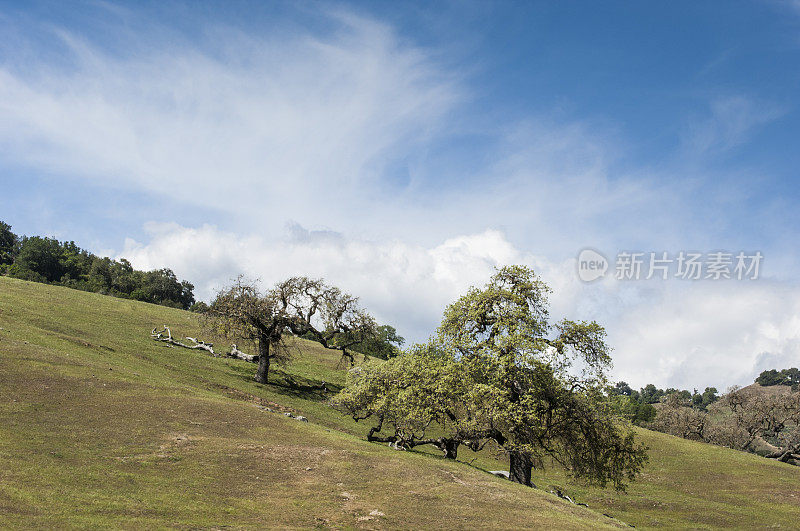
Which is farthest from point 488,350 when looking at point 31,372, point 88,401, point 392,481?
point 31,372

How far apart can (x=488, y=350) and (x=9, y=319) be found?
46.9 m

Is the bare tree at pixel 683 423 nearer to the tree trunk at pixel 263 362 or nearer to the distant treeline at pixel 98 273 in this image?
the tree trunk at pixel 263 362

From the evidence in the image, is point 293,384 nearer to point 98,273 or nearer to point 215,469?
point 215,469

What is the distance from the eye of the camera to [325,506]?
20.2 metres

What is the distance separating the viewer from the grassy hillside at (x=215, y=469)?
18547 mm

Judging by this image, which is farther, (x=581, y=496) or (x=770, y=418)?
(x=770, y=418)

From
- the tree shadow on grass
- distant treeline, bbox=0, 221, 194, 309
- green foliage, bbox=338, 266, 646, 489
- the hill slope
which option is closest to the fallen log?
the tree shadow on grass

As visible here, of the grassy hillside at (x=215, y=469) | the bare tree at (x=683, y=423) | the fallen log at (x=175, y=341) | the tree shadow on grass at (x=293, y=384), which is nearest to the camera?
the grassy hillside at (x=215, y=469)

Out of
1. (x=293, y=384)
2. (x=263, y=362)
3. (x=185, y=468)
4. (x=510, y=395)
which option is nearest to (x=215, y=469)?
(x=185, y=468)

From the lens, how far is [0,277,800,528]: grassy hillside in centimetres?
1855

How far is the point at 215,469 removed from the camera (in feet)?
75.7

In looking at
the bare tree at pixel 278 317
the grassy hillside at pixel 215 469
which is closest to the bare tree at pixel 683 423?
the grassy hillside at pixel 215 469

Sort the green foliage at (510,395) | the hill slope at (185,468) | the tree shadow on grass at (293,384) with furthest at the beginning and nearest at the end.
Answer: the tree shadow on grass at (293,384)
the green foliage at (510,395)
the hill slope at (185,468)

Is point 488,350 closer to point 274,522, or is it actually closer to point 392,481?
point 392,481
